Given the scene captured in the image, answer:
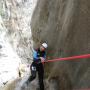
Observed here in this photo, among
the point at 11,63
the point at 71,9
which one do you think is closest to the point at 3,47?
the point at 11,63

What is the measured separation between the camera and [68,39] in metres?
9.59

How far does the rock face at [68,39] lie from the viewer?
28.3 ft

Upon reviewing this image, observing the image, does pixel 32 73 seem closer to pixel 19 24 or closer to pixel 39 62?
pixel 39 62

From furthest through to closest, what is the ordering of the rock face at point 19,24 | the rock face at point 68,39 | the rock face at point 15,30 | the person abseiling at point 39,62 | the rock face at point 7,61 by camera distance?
the rock face at point 19,24 → the rock face at point 15,30 → the rock face at point 7,61 → the person abseiling at point 39,62 → the rock face at point 68,39

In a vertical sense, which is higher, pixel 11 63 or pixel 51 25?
pixel 51 25

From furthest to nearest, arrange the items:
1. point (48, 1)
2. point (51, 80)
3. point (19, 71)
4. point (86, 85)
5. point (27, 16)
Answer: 1. point (27, 16)
2. point (19, 71)
3. point (48, 1)
4. point (51, 80)
5. point (86, 85)

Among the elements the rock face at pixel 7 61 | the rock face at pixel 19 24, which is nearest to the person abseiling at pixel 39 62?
the rock face at pixel 7 61

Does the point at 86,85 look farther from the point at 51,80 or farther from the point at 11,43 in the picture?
the point at 11,43

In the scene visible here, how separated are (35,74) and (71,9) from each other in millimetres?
3653

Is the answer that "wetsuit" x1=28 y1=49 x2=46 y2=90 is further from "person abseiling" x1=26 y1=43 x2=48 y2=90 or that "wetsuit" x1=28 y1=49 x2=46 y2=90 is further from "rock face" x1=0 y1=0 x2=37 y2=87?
"rock face" x1=0 y1=0 x2=37 y2=87

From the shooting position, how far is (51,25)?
12.0m

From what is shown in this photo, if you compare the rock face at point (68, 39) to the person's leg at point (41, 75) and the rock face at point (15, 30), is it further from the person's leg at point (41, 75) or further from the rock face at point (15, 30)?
the rock face at point (15, 30)

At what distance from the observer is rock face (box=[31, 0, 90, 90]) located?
862 cm

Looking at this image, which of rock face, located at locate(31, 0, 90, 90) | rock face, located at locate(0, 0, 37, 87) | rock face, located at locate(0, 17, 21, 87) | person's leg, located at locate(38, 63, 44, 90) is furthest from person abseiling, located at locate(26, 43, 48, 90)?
rock face, located at locate(0, 0, 37, 87)
